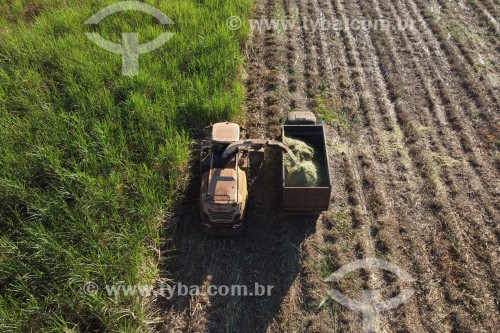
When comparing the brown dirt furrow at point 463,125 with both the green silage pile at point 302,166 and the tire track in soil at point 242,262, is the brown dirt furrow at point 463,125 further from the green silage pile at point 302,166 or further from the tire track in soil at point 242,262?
the tire track in soil at point 242,262

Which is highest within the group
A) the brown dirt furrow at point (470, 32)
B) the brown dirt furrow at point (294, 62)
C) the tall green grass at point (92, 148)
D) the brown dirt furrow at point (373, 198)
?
the tall green grass at point (92, 148)

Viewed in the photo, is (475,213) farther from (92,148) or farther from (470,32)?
(92,148)

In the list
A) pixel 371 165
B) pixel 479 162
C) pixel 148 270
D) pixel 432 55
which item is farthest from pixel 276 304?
pixel 432 55

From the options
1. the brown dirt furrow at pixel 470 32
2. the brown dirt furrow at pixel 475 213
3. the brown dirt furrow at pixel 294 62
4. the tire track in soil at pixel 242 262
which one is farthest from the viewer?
the brown dirt furrow at pixel 470 32

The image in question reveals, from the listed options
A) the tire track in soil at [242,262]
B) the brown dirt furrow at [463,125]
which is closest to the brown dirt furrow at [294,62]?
the tire track in soil at [242,262]

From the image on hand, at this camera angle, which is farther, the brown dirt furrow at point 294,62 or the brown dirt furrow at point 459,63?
the brown dirt furrow at point 294,62

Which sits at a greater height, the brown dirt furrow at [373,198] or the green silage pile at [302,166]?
the green silage pile at [302,166]

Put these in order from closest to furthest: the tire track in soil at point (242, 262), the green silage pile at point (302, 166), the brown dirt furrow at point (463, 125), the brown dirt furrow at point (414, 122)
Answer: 1. the tire track in soil at point (242, 262)
2. the green silage pile at point (302, 166)
3. the brown dirt furrow at point (414, 122)
4. the brown dirt furrow at point (463, 125)

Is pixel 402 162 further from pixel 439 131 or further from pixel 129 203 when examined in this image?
pixel 129 203
